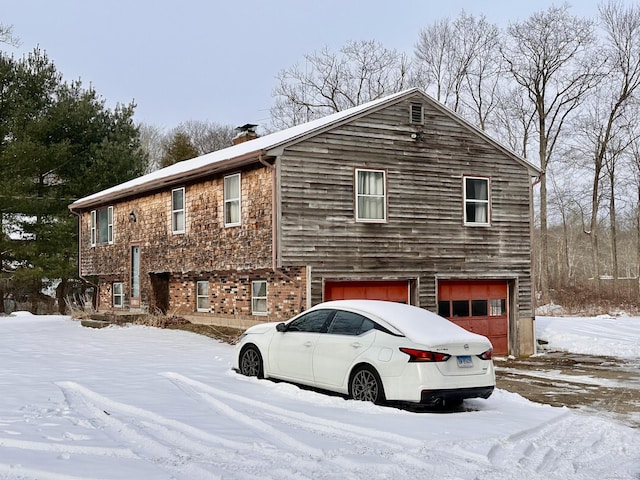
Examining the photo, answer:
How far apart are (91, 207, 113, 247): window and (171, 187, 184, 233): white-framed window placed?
6.01m

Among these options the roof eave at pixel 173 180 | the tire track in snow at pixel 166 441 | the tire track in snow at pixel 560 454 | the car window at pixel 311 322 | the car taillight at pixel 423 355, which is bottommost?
the tire track in snow at pixel 560 454

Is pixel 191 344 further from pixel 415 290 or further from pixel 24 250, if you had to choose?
pixel 24 250

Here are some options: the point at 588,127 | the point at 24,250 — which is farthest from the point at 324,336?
the point at 588,127

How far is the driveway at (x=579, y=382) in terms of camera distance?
12273 millimetres

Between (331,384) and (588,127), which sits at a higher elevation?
(588,127)

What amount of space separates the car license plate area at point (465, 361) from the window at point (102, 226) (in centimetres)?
2155

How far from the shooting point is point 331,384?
1045 centimetres

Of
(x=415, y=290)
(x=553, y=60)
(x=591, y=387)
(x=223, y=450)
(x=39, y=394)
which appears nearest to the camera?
(x=223, y=450)

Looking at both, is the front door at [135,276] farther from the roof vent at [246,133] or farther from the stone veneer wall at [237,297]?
the roof vent at [246,133]

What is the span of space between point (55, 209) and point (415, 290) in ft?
76.3

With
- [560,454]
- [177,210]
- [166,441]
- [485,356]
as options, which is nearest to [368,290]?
[177,210]

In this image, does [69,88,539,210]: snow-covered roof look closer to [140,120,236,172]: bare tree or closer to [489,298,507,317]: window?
[489,298,507,317]: window

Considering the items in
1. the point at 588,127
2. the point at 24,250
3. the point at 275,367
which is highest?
the point at 588,127

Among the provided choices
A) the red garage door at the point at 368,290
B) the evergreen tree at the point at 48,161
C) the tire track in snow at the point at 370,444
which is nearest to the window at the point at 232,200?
the red garage door at the point at 368,290
